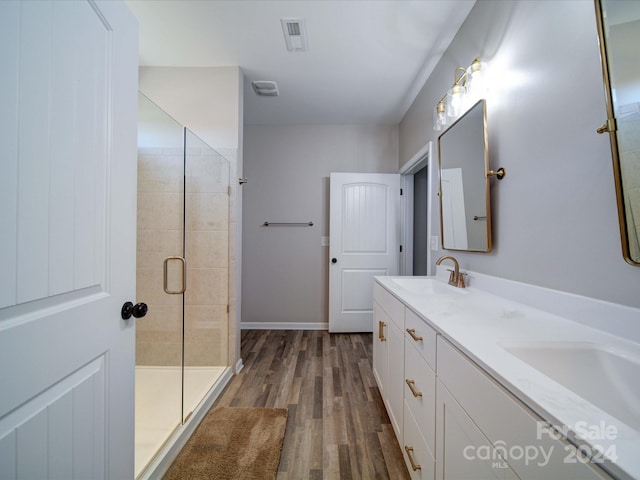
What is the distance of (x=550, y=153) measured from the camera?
41.5 inches

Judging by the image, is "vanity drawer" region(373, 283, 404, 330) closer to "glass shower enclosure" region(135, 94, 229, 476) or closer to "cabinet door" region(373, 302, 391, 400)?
"cabinet door" region(373, 302, 391, 400)

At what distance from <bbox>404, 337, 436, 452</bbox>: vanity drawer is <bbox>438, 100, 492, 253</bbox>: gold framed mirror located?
717mm

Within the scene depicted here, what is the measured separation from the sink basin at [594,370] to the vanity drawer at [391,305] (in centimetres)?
65

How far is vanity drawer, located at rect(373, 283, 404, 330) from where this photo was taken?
1389mm

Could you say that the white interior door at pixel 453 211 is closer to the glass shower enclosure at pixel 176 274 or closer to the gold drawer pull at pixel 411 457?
the gold drawer pull at pixel 411 457

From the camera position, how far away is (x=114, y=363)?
827 millimetres

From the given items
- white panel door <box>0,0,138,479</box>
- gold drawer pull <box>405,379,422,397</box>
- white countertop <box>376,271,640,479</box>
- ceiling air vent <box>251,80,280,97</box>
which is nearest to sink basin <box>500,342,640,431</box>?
white countertop <box>376,271,640,479</box>

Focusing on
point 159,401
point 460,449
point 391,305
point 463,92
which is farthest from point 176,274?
point 463,92

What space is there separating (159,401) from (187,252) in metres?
0.96

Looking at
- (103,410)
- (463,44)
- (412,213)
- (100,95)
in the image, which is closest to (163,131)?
(100,95)

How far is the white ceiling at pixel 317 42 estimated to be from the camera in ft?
5.41

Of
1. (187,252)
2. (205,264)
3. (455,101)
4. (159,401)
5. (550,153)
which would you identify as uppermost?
(455,101)

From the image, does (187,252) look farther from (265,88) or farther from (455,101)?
(455,101)

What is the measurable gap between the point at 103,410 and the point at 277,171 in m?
2.93
